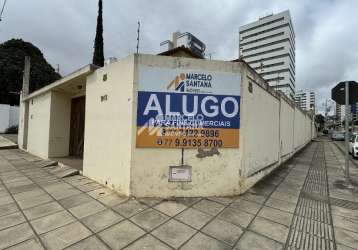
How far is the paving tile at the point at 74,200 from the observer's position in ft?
13.0

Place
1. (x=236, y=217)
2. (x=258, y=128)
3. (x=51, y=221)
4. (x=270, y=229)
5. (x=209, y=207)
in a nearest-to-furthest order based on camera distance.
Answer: (x=270, y=229), (x=51, y=221), (x=236, y=217), (x=209, y=207), (x=258, y=128)

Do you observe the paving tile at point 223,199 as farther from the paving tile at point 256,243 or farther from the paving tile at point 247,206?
the paving tile at point 256,243

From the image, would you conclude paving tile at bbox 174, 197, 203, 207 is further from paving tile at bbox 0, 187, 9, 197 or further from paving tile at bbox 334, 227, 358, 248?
paving tile at bbox 0, 187, 9, 197

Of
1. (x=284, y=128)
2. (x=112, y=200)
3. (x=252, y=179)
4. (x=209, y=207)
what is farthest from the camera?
(x=284, y=128)

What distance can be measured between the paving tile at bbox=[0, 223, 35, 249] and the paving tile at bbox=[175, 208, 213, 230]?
83.8 inches

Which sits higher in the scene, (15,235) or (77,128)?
(77,128)

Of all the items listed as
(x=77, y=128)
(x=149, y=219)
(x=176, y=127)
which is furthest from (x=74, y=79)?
(x=149, y=219)

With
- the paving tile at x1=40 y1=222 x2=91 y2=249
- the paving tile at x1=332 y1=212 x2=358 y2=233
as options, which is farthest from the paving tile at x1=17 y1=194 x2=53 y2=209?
the paving tile at x1=332 y1=212 x2=358 y2=233

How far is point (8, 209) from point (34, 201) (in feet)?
1.41

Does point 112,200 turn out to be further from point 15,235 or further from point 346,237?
point 346,237

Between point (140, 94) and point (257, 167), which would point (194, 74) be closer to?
point (140, 94)

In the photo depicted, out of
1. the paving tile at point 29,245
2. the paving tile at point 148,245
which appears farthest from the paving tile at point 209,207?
the paving tile at point 29,245

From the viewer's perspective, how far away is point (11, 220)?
331cm

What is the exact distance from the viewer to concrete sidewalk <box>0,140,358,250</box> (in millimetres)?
2764
